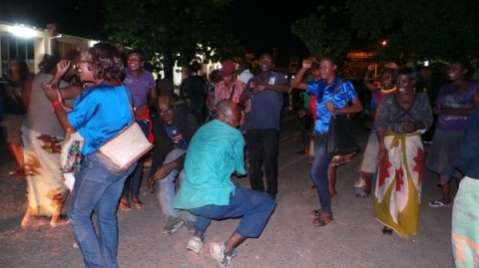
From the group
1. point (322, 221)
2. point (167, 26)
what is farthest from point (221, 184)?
point (167, 26)

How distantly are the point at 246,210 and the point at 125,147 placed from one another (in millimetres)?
1207

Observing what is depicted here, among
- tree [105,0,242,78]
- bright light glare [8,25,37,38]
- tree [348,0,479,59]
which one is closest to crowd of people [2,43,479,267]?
tree [348,0,479,59]

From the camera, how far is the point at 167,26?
506 inches

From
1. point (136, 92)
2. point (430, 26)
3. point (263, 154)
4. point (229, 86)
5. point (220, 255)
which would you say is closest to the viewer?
point (220, 255)

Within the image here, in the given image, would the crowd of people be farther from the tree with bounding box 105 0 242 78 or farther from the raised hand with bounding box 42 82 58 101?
the tree with bounding box 105 0 242 78

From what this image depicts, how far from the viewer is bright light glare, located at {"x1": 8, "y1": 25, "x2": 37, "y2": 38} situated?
13477 mm

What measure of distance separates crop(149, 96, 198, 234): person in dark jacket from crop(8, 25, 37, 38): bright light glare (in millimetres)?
9440

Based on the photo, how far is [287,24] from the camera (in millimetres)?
26828

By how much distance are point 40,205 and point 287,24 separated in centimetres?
2273

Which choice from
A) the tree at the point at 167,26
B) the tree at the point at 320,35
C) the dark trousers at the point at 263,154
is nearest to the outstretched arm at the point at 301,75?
the dark trousers at the point at 263,154

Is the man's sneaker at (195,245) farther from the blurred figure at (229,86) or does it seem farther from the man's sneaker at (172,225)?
Result: the blurred figure at (229,86)

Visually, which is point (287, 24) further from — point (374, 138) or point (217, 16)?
point (374, 138)

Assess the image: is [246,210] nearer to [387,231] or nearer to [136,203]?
[387,231]

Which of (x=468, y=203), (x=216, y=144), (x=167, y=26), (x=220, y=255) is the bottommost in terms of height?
(x=220, y=255)
